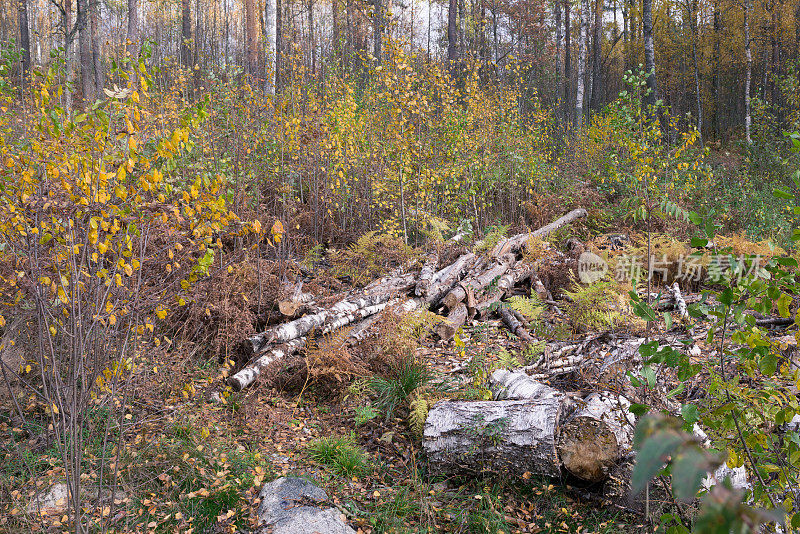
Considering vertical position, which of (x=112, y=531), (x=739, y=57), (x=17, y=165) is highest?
(x=739, y=57)

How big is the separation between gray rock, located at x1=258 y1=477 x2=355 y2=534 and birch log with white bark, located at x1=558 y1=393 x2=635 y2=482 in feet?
4.47

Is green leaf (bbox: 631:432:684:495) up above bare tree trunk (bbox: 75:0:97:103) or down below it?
below

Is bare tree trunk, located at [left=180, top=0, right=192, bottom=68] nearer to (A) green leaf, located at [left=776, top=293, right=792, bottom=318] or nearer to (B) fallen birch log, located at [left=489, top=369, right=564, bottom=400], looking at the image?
(B) fallen birch log, located at [left=489, top=369, right=564, bottom=400]

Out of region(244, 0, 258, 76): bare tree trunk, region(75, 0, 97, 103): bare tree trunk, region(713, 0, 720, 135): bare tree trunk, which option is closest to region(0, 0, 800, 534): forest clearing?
region(75, 0, 97, 103): bare tree trunk

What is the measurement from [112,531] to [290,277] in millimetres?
3582

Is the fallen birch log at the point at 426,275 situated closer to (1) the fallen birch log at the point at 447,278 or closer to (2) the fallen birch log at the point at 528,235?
(1) the fallen birch log at the point at 447,278

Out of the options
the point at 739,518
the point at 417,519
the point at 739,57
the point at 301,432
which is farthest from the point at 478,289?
the point at 739,57

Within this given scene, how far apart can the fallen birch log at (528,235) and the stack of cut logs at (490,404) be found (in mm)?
978

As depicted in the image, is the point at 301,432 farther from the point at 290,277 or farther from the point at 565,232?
the point at 565,232

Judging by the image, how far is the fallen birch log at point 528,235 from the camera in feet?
22.5

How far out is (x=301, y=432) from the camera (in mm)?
3811

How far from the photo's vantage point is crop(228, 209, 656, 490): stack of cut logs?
10.1ft

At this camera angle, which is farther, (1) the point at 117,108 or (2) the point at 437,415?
(2) the point at 437,415

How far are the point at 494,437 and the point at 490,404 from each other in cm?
26
